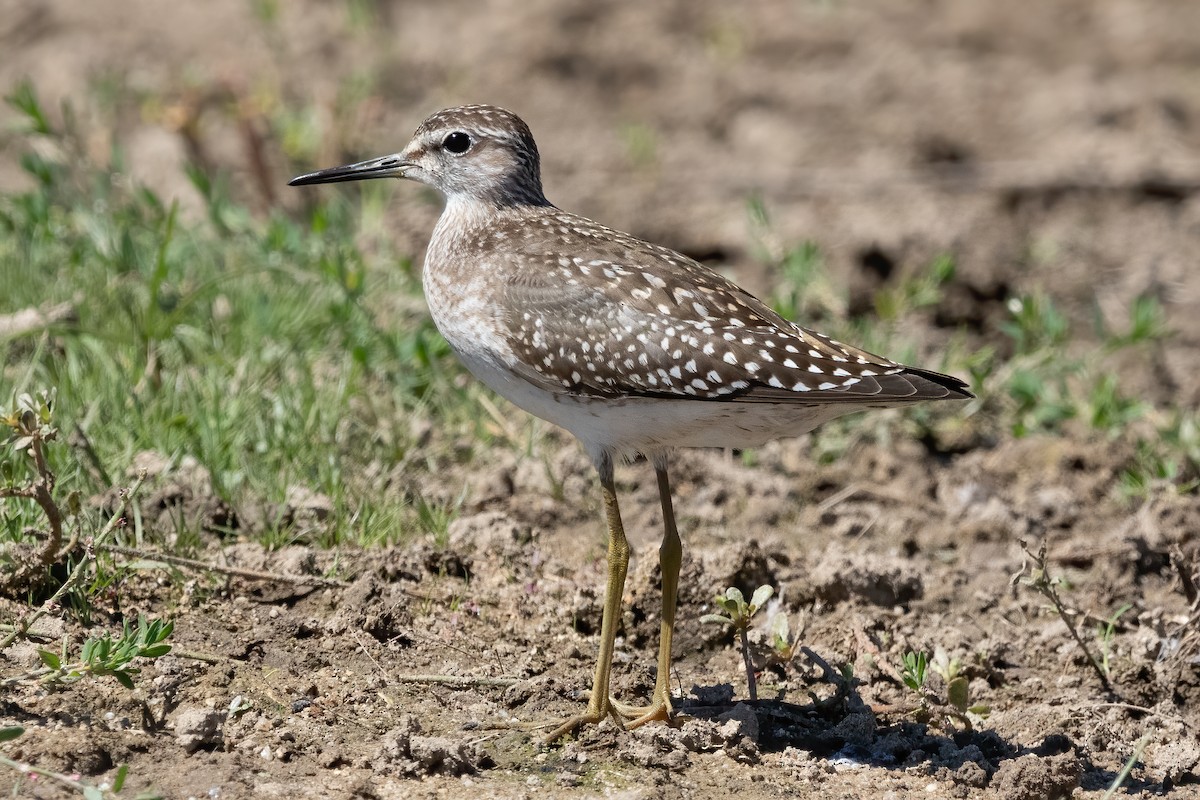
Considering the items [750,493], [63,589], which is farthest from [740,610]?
[63,589]

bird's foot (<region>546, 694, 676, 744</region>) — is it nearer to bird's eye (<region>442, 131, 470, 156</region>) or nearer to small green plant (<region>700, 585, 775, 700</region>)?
small green plant (<region>700, 585, 775, 700</region>)

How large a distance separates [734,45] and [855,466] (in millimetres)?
5184

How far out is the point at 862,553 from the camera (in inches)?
246

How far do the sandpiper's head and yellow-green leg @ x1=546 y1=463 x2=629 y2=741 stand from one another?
4.72 feet

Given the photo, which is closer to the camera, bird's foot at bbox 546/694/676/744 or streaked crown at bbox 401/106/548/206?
bird's foot at bbox 546/694/676/744

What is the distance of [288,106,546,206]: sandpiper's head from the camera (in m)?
6.09

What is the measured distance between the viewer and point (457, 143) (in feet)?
20.1

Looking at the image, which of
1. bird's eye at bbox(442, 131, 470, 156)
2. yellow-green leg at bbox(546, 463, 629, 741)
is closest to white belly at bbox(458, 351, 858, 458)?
yellow-green leg at bbox(546, 463, 629, 741)

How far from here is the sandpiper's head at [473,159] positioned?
20.0 feet

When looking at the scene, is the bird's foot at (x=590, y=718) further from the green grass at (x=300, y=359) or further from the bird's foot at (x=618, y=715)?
the green grass at (x=300, y=359)

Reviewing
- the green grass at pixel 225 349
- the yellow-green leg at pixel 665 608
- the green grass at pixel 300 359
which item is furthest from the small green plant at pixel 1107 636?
the green grass at pixel 225 349

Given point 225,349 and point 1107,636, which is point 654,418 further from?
point 225,349

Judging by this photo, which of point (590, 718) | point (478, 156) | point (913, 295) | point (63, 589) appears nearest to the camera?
point (63, 589)

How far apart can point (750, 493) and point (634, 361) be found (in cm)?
186
